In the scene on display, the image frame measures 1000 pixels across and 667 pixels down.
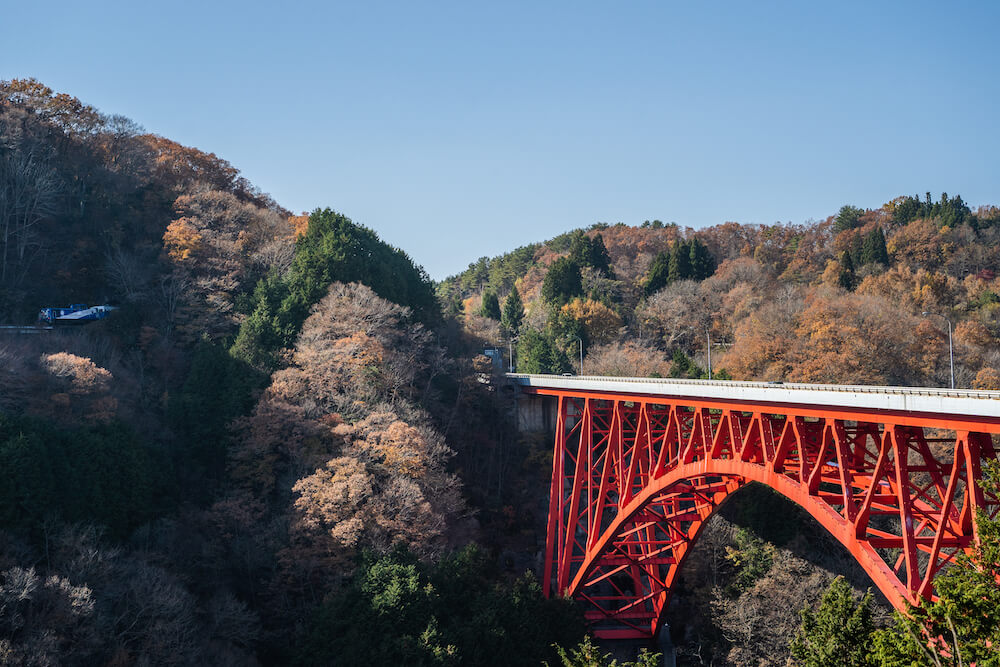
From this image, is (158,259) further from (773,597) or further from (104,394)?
(773,597)

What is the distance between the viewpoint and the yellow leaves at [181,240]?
36.4 m

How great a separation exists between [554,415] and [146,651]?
960 inches

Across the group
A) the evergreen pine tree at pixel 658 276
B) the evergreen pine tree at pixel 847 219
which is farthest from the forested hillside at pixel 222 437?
the evergreen pine tree at pixel 847 219

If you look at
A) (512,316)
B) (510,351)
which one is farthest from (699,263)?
(510,351)

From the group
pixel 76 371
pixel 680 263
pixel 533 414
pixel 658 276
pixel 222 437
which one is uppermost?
pixel 680 263

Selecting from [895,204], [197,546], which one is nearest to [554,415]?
[197,546]

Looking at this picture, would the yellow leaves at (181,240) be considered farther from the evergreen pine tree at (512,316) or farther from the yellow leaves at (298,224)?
the evergreen pine tree at (512,316)

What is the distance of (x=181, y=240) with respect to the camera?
119ft

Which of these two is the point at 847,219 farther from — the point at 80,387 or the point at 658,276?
the point at 80,387

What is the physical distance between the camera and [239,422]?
2986 centimetres

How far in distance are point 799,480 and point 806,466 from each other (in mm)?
1465

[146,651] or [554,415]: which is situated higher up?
[554,415]

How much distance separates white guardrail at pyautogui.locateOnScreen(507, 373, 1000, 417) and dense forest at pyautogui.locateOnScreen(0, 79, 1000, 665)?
250cm

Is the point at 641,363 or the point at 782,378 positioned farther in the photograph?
the point at 641,363
